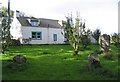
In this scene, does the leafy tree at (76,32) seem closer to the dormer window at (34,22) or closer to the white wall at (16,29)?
the white wall at (16,29)

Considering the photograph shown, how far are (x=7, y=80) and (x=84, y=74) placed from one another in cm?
396

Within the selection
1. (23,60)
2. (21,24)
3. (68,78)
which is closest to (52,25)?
(21,24)

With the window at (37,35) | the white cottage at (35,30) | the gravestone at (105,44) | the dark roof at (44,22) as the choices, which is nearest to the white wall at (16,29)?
the white cottage at (35,30)

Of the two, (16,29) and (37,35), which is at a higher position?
(16,29)

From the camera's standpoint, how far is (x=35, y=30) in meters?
46.6

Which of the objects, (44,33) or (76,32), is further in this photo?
(44,33)

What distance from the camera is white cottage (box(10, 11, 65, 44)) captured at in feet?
148

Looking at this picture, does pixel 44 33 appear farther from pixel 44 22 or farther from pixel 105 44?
pixel 105 44

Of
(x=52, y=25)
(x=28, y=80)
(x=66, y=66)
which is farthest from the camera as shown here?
(x=52, y=25)

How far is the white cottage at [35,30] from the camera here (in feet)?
148

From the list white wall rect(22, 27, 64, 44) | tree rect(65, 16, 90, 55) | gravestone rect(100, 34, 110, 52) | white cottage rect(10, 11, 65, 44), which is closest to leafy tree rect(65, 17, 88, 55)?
tree rect(65, 16, 90, 55)

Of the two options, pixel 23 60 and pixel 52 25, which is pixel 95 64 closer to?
pixel 23 60

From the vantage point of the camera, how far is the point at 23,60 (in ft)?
49.3

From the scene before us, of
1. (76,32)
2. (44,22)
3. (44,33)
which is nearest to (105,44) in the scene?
(76,32)
